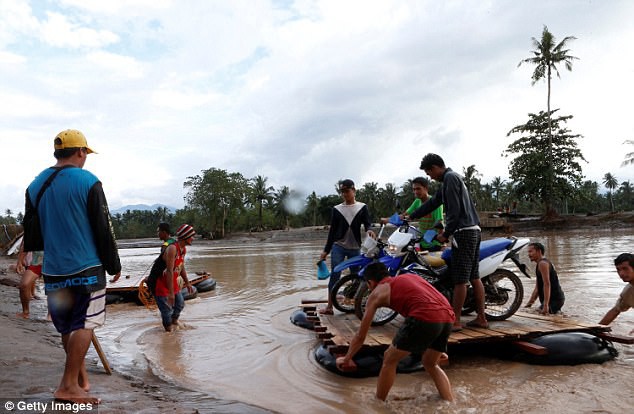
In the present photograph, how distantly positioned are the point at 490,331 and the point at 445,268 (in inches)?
35.6

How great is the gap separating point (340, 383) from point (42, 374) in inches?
102

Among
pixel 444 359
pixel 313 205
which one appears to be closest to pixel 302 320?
pixel 444 359

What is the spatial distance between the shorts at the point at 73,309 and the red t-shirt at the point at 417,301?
2.23m

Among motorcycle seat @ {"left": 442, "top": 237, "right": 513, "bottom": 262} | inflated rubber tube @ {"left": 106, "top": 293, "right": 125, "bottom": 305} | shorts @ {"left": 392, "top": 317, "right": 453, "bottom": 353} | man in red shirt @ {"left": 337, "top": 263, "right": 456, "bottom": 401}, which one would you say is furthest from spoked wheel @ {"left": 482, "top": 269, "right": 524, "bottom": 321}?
inflated rubber tube @ {"left": 106, "top": 293, "right": 125, "bottom": 305}

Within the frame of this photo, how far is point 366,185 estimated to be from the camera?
75.9 metres

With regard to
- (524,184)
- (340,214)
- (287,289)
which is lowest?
(287,289)

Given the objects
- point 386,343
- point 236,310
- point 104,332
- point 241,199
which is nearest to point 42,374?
point 386,343

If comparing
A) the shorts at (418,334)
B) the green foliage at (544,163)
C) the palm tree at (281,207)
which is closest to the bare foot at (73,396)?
the shorts at (418,334)

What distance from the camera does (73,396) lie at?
2.86 metres

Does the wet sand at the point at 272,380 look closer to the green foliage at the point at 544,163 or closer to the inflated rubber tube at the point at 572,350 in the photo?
the inflated rubber tube at the point at 572,350

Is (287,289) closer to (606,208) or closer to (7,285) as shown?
(7,285)

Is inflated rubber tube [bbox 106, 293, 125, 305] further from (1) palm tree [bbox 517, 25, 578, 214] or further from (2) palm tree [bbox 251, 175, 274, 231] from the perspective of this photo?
(2) palm tree [bbox 251, 175, 274, 231]

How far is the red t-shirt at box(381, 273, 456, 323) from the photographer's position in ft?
11.5

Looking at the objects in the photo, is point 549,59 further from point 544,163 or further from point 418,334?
point 418,334
